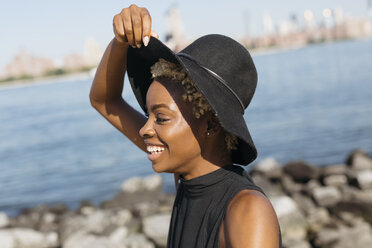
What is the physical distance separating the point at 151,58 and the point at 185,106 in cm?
29

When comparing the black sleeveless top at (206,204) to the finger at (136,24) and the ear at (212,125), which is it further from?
the finger at (136,24)

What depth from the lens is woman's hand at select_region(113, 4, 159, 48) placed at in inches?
66.1

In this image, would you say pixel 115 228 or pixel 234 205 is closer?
pixel 234 205

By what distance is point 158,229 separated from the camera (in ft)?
27.1

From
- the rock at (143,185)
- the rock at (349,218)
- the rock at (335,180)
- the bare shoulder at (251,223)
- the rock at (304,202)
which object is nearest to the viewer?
the bare shoulder at (251,223)

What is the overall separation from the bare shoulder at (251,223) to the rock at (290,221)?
664cm

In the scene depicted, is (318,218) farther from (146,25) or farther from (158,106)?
(146,25)

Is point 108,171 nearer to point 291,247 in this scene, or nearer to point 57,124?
point 291,247

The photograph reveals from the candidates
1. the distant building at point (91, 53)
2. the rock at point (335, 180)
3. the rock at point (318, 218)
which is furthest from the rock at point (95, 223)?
the distant building at point (91, 53)

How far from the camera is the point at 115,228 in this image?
9805mm

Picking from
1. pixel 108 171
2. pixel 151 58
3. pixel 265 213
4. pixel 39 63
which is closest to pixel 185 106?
pixel 151 58

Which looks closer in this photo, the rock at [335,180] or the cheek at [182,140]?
the cheek at [182,140]

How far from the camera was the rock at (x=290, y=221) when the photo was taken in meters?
8.11

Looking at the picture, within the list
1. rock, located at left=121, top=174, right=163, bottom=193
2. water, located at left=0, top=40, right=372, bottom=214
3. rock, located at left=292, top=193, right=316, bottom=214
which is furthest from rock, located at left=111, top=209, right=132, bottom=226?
rock, located at left=292, top=193, right=316, bottom=214
